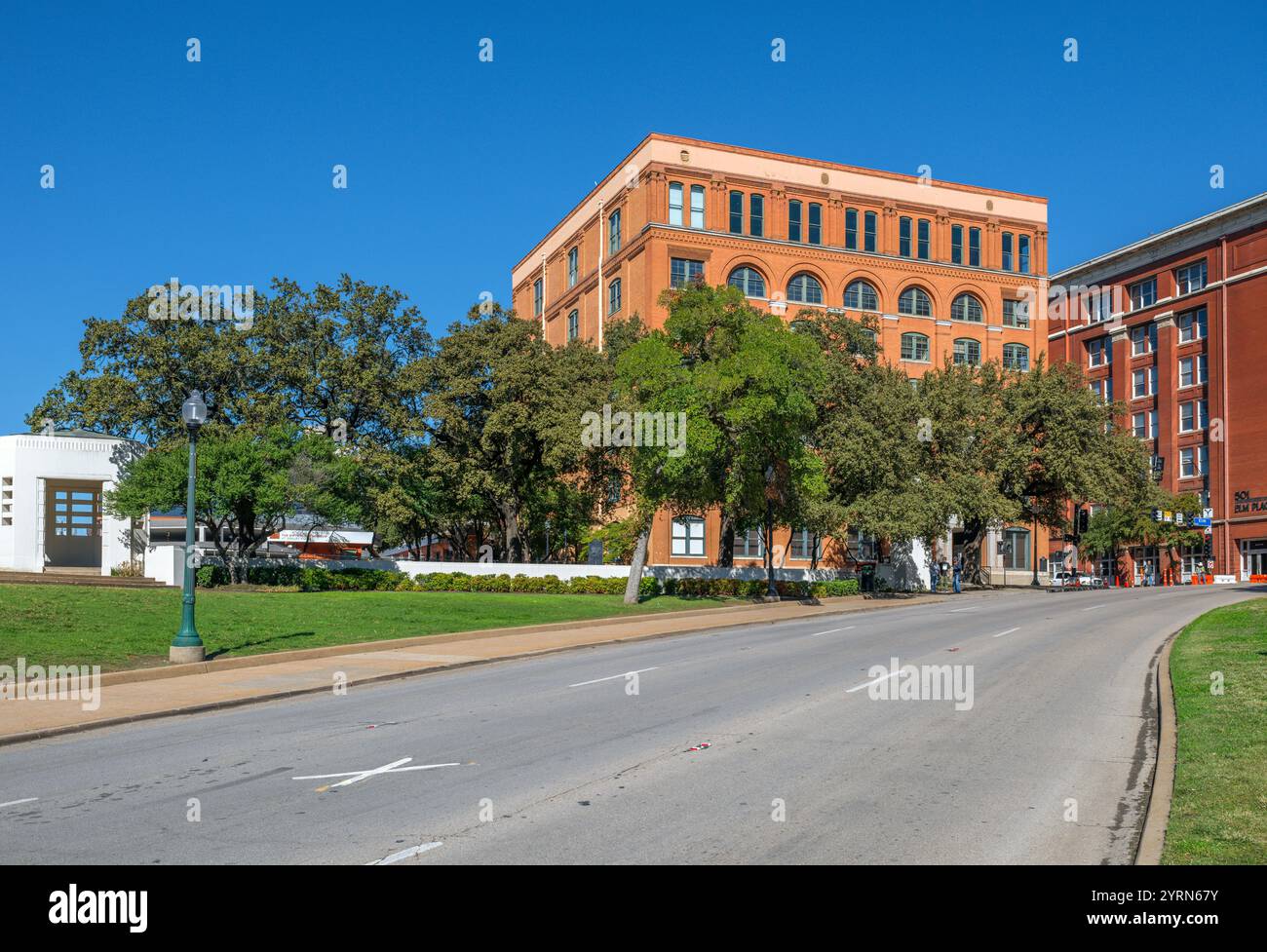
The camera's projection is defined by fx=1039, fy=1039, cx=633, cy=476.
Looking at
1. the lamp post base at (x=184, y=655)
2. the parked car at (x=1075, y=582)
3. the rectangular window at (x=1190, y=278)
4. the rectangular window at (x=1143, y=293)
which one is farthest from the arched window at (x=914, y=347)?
the lamp post base at (x=184, y=655)

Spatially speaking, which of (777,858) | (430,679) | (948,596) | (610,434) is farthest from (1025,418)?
(777,858)

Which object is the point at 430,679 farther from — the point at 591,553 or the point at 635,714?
the point at 591,553

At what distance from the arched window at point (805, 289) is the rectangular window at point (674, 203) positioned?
7985 mm

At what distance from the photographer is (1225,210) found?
222 feet

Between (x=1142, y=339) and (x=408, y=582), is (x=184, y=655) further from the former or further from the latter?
(x=1142, y=339)

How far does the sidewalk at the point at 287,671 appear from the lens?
13504mm

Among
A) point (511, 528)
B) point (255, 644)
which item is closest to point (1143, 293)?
point (511, 528)

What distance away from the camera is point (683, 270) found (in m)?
59.3

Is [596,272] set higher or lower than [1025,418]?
higher

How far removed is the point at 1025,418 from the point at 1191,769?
44486mm

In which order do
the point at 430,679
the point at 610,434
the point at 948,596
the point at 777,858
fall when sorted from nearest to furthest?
1. the point at 777,858
2. the point at 430,679
3. the point at 610,434
4. the point at 948,596

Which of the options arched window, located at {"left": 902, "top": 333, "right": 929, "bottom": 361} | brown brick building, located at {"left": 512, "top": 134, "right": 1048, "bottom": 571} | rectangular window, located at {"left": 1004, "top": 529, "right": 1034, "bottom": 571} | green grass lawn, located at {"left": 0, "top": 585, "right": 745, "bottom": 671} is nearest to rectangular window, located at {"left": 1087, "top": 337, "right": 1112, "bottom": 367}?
brown brick building, located at {"left": 512, "top": 134, "right": 1048, "bottom": 571}

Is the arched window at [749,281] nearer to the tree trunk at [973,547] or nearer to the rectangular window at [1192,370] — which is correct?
the tree trunk at [973,547]

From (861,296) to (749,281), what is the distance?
788 cm
